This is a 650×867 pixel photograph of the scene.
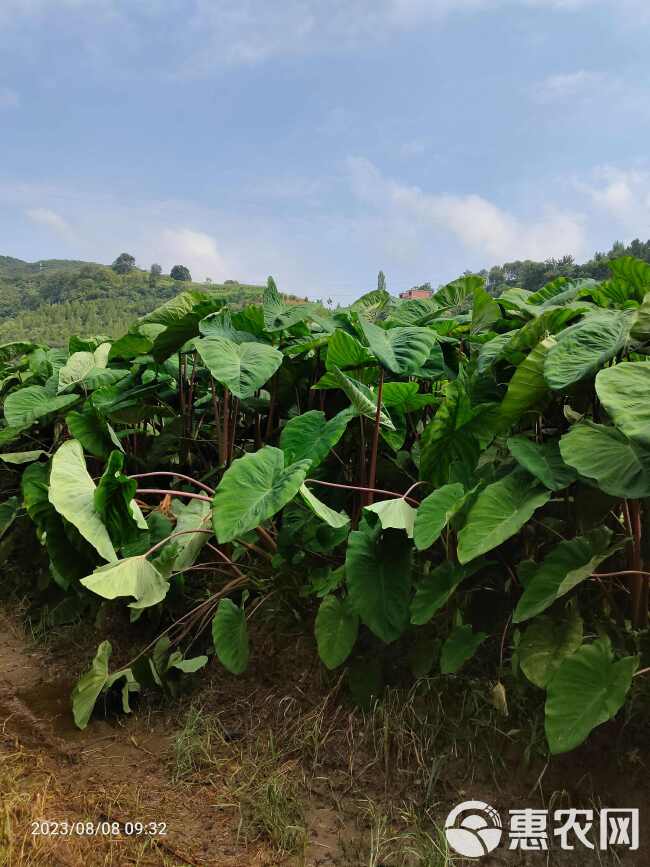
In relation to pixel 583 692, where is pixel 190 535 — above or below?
above

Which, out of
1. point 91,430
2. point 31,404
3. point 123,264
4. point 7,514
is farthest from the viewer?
point 123,264

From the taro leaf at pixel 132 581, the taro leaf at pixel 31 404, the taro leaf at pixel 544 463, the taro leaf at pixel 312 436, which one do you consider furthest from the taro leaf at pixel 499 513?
the taro leaf at pixel 31 404

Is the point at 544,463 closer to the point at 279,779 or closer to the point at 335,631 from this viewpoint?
the point at 335,631

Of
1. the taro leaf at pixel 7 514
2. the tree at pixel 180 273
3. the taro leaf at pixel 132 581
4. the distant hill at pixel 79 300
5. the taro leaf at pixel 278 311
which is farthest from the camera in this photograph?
the tree at pixel 180 273

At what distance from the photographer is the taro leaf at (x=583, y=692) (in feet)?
3.47

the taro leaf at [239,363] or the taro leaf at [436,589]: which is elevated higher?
the taro leaf at [239,363]

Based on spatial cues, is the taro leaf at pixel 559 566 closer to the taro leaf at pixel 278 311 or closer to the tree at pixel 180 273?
the taro leaf at pixel 278 311

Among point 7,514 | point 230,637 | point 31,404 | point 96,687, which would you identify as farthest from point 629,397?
point 7,514

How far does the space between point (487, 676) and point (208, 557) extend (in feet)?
3.34

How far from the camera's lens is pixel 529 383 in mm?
1265

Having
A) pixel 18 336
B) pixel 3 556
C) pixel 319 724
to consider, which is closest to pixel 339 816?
pixel 319 724

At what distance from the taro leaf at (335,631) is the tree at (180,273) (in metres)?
68.8

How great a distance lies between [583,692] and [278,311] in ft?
4.58

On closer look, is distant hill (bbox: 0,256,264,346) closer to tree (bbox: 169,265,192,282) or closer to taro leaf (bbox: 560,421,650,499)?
tree (bbox: 169,265,192,282)
